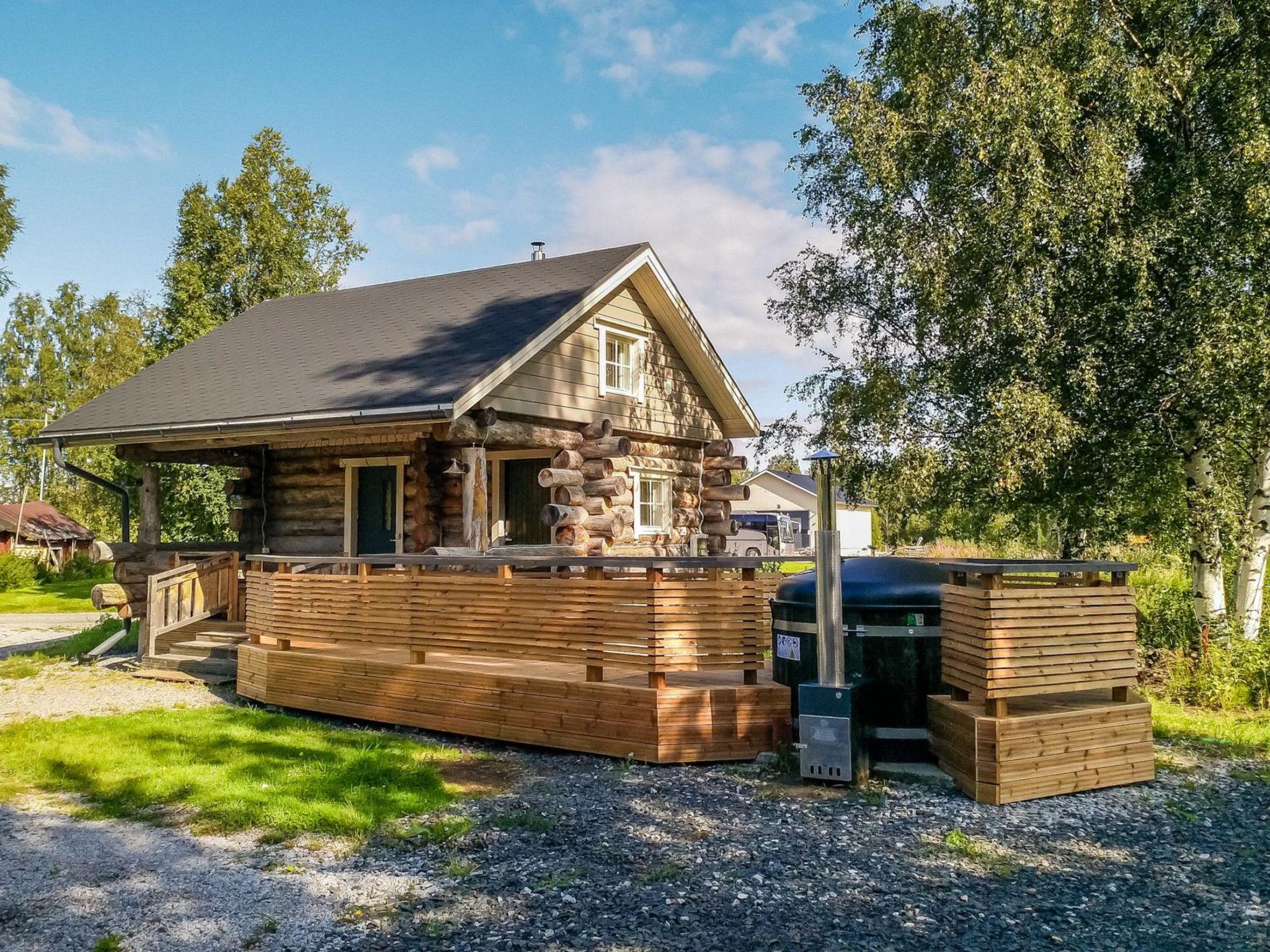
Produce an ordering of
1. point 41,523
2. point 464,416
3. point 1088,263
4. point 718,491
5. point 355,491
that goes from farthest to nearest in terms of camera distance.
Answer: point 41,523 < point 718,491 < point 355,491 < point 464,416 < point 1088,263

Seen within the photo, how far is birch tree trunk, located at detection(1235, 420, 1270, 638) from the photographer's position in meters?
9.98

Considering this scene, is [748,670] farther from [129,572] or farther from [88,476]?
[88,476]

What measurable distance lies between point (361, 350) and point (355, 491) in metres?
2.17

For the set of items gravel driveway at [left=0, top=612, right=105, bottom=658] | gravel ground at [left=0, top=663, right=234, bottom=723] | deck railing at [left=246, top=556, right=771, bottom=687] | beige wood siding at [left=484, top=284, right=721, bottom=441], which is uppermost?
beige wood siding at [left=484, top=284, right=721, bottom=441]

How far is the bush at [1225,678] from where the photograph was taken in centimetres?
895

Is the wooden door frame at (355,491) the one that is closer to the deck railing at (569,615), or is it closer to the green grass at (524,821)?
the deck railing at (569,615)

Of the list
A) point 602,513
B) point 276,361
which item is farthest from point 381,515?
point 602,513

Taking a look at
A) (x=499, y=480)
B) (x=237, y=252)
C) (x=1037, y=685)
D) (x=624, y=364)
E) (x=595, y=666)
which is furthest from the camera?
(x=237, y=252)

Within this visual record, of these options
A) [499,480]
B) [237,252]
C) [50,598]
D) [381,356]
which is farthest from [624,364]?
[50,598]

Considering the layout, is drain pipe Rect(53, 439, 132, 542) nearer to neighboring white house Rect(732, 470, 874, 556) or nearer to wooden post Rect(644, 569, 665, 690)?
wooden post Rect(644, 569, 665, 690)

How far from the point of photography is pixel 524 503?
12.7 meters

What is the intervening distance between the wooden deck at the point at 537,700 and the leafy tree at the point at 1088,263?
4672 millimetres

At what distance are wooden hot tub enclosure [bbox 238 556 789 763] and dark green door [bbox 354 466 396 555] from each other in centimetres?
367

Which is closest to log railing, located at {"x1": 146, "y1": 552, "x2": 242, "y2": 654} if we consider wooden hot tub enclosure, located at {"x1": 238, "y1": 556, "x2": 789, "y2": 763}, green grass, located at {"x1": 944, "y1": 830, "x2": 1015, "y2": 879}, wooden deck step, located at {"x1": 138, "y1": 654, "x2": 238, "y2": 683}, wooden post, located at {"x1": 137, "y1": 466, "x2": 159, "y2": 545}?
wooden deck step, located at {"x1": 138, "y1": 654, "x2": 238, "y2": 683}
